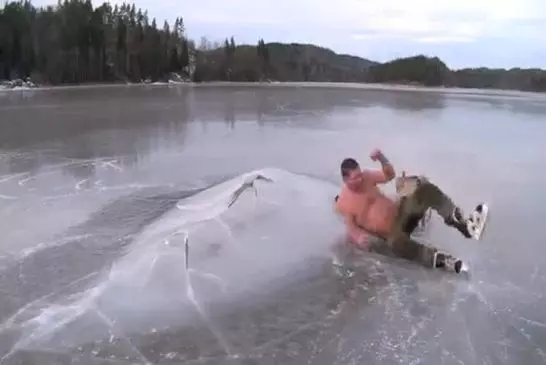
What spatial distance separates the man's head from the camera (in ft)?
17.7

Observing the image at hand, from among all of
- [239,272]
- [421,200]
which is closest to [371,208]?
[421,200]

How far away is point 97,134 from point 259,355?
10511 mm

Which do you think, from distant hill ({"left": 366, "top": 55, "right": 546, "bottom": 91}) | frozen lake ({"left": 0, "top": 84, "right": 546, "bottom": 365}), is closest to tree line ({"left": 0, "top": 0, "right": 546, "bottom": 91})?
distant hill ({"left": 366, "top": 55, "right": 546, "bottom": 91})

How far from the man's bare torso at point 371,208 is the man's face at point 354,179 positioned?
6 centimetres

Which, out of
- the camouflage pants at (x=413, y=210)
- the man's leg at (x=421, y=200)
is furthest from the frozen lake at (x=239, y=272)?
the man's leg at (x=421, y=200)

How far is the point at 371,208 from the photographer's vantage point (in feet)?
18.0

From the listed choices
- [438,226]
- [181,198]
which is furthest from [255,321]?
[181,198]

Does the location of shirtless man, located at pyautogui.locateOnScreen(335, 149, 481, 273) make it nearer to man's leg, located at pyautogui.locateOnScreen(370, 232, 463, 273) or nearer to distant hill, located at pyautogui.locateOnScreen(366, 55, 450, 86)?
man's leg, located at pyautogui.locateOnScreen(370, 232, 463, 273)

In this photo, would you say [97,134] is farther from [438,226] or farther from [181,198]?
[438,226]

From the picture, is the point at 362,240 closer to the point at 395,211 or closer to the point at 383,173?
the point at 395,211

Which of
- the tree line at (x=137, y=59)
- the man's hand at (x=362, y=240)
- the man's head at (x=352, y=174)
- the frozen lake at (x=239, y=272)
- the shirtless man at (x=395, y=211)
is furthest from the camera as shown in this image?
the tree line at (x=137, y=59)

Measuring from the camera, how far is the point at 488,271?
16.6ft

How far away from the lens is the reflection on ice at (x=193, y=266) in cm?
402

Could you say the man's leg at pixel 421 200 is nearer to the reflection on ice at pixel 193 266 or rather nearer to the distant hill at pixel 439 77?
A: the reflection on ice at pixel 193 266
